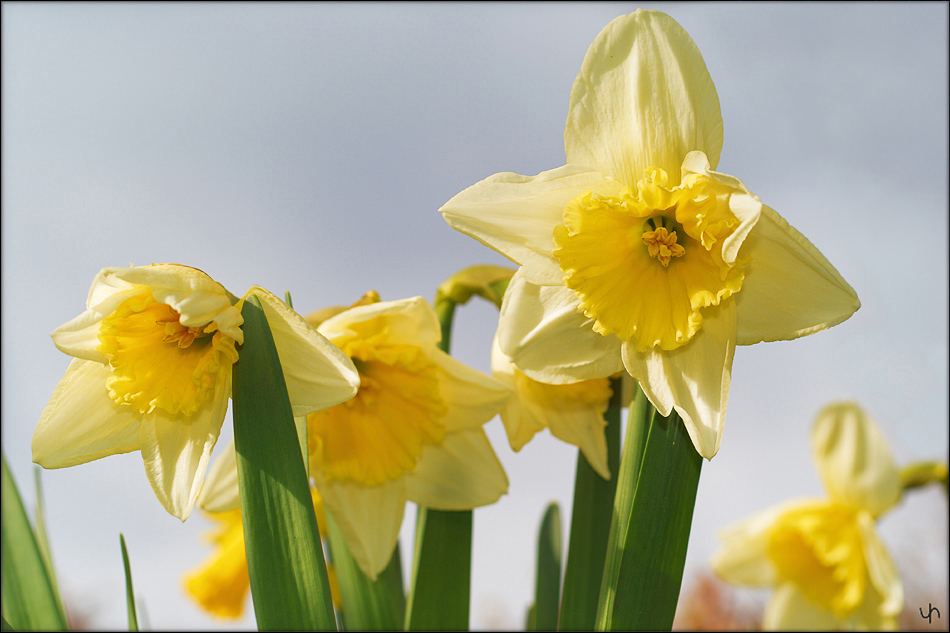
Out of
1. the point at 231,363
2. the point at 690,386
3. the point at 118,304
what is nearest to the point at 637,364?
the point at 690,386

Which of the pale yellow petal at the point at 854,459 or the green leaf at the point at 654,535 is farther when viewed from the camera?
the pale yellow petal at the point at 854,459

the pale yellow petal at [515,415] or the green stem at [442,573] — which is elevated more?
the pale yellow petal at [515,415]

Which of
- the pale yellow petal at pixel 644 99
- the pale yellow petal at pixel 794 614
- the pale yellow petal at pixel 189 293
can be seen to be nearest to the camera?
the pale yellow petal at pixel 189 293

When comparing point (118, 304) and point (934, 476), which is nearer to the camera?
point (118, 304)

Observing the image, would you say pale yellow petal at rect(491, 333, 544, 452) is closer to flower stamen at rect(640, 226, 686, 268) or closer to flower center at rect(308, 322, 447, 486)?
flower center at rect(308, 322, 447, 486)

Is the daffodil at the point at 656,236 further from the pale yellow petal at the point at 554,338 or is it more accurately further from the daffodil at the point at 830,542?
the daffodil at the point at 830,542

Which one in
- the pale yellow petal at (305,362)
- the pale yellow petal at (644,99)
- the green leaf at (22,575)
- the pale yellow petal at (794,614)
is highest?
the pale yellow petal at (644,99)

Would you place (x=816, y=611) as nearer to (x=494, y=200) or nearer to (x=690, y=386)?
(x=690, y=386)

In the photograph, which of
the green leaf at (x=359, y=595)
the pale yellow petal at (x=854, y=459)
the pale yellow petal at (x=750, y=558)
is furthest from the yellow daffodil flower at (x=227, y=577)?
the pale yellow petal at (x=854, y=459)
